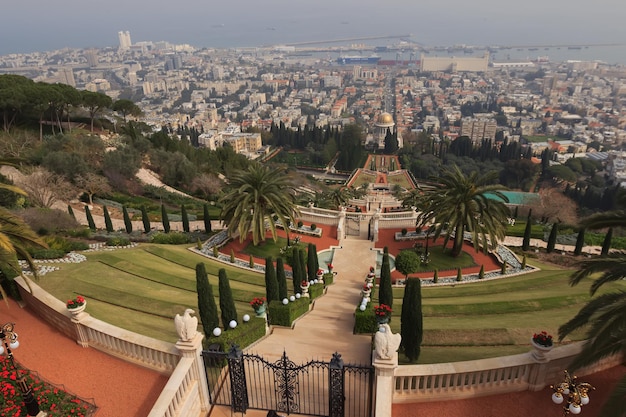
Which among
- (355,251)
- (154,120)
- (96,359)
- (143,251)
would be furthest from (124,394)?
(154,120)

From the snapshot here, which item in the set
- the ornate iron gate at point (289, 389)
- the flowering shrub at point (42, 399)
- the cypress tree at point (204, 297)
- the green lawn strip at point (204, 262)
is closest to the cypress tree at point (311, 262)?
the green lawn strip at point (204, 262)

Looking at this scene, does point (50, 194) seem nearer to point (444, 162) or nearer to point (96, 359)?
point (96, 359)

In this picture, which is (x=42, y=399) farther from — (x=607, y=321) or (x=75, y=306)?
(x=607, y=321)

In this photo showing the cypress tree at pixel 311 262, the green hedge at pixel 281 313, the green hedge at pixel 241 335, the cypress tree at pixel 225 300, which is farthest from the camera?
the cypress tree at pixel 311 262

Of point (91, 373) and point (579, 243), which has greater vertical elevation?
point (91, 373)

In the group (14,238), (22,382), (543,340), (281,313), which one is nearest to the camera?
(22,382)

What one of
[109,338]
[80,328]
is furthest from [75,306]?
[109,338]

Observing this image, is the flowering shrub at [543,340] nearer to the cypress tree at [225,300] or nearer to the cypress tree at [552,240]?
the cypress tree at [225,300]
